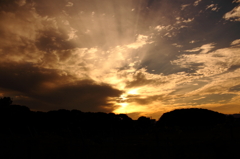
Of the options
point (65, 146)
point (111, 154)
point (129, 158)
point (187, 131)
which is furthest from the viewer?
point (187, 131)

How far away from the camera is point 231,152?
38.8ft

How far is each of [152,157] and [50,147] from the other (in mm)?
8596

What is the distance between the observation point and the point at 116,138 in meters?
14.0

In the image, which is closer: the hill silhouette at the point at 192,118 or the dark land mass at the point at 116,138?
the dark land mass at the point at 116,138

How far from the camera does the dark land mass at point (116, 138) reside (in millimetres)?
12250

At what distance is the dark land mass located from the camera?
1225cm

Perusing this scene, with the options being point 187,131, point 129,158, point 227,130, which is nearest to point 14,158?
point 129,158

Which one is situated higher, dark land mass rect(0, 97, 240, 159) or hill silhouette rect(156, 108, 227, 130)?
hill silhouette rect(156, 108, 227, 130)

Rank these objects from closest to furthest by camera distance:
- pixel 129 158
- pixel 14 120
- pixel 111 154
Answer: pixel 129 158 < pixel 111 154 < pixel 14 120

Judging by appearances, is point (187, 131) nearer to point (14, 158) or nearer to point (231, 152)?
point (231, 152)

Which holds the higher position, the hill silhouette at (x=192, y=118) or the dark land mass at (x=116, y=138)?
the hill silhouette at (x=192, y=118)

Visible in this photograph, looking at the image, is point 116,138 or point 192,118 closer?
point 116,138

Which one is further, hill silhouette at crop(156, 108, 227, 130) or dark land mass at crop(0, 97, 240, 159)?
hill silhouette at crop(156, 108, 227, 130)

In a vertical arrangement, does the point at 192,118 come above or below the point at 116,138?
above
